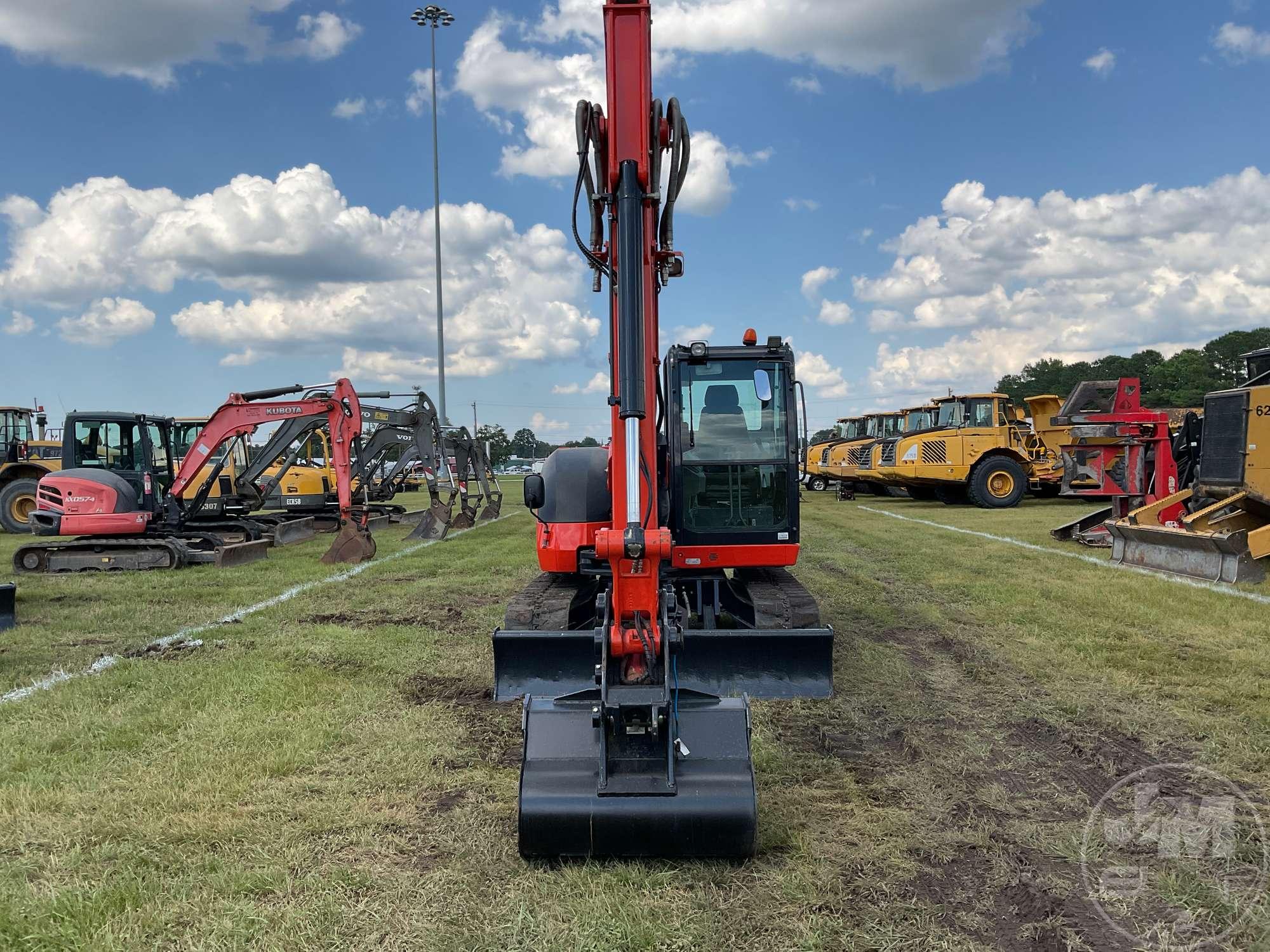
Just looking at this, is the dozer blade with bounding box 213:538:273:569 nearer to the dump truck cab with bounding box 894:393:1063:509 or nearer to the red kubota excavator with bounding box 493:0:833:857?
the red kubota excavator with bounding box 493:0:833:857

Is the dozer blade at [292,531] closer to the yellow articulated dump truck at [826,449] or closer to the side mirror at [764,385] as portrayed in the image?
the side mirror at [764,385]

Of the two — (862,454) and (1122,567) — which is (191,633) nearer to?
(1122,567)

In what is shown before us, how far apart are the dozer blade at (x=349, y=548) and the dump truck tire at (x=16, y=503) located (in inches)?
374

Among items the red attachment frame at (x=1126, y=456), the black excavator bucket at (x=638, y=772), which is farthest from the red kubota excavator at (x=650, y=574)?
the red attachment frame at (x=1126, y=456)

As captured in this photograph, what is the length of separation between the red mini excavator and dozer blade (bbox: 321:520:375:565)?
12 mm

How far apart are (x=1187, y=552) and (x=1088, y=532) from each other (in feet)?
10.7

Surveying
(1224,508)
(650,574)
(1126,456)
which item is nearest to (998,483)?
(1126,456)

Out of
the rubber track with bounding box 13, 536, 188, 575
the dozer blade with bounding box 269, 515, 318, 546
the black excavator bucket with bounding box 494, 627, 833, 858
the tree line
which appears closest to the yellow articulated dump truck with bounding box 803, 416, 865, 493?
the dozer blade with bounding box 269, 515, 318, 546

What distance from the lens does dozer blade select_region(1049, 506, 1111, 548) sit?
41.2 ft

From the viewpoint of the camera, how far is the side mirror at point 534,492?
19.4ft

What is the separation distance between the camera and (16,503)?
723 inches

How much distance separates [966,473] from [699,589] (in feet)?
53.1

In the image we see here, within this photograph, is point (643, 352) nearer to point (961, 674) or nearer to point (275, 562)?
point (961, 674)

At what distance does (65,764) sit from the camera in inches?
171
